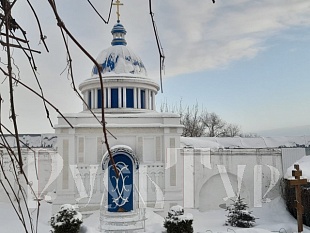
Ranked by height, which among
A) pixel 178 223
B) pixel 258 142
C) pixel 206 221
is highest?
pixel 258 142

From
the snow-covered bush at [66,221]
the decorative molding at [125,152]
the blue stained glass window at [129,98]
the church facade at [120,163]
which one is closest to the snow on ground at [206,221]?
the snow-covered bush at [66,221]

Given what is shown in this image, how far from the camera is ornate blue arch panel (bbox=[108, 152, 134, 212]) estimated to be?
10.6 metres

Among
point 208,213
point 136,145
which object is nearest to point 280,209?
point 208,213

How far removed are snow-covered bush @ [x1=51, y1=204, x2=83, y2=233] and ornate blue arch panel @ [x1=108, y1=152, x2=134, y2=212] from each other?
2.33m

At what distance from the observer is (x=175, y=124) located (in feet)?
37.2

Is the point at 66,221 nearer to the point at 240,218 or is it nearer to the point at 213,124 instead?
the point at 240,218

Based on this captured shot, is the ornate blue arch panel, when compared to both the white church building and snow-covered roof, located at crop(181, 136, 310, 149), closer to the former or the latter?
the white church building

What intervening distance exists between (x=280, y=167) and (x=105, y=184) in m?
6.31

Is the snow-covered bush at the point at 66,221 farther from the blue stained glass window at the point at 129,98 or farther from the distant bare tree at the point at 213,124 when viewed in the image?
the distant bare tree at the point at 213,124

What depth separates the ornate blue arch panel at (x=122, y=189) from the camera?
1065 cm

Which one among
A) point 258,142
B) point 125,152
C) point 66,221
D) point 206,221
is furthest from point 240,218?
point 258,142

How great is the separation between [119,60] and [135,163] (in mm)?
4052

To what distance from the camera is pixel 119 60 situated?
12727 millimetres

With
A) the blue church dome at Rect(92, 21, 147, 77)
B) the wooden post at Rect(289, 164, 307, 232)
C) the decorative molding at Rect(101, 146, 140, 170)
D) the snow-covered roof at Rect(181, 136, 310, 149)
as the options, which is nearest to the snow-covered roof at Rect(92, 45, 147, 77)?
the blue church dome at Rect(92, 21, 147, 77)
